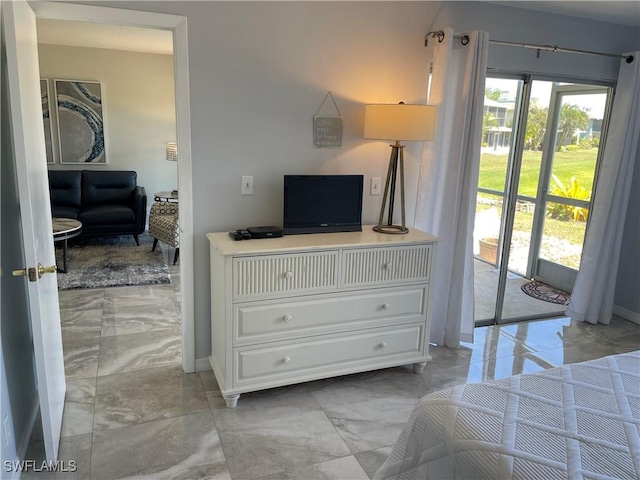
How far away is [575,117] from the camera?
12.1 feet

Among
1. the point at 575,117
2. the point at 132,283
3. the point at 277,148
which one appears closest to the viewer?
the point at 277,148

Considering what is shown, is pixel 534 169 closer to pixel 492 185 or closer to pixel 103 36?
pixel 492 185

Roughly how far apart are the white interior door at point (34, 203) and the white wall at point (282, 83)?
63 centimetres

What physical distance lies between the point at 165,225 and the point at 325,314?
3181mm

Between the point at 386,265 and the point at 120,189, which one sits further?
the point at 120,189

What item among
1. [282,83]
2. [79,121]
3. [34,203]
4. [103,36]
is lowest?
[34,203]

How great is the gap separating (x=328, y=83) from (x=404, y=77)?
53cm

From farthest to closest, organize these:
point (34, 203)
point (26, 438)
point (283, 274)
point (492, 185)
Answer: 1. point (492, 185)
2. point (283, 274)
3. point (26, 438)
4. point (34, 203)

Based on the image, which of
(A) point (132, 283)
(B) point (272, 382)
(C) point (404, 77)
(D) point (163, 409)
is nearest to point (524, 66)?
(C) point (404, 77)

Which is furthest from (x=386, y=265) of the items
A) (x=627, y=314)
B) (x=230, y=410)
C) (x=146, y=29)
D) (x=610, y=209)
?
(x=146, y=29)

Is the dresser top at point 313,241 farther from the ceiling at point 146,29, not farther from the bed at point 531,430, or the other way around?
the ceiling at point 146,29

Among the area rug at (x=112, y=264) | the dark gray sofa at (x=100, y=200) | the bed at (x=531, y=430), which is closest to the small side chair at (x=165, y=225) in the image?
the area rug at (x=112, y=264)

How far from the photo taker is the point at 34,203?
195 cm

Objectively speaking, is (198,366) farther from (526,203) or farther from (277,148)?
(526,203)
